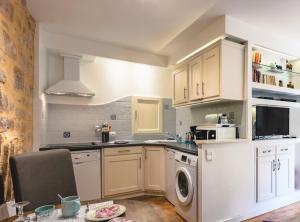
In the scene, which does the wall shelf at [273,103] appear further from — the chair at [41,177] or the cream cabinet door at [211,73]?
the chair at [41,177]

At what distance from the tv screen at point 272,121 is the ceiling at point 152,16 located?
114cm

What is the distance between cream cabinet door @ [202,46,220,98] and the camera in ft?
7.68

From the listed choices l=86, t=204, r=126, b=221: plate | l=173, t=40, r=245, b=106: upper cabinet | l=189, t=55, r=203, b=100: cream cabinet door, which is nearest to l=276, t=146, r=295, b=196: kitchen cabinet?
l=173, t=40, r=245, b=106: upper cabinet

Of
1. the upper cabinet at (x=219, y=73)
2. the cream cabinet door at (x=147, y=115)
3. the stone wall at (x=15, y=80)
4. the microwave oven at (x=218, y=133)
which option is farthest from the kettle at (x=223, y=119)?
the stone wall at (x=15, y=80)

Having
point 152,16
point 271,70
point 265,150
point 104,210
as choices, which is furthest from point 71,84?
point 271,70

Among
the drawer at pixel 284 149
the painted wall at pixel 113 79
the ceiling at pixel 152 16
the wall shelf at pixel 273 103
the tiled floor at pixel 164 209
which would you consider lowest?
the tiled floor at pixel 164 209

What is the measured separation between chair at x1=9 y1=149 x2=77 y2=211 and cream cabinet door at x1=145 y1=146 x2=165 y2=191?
1.86 metres

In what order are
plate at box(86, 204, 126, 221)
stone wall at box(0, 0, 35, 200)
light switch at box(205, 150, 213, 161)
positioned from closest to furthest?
plate at box(86, 204, 126, 221) < stone wall at box(0, 0, 35, 200) < light switch at box(205, 150, 213, 161)

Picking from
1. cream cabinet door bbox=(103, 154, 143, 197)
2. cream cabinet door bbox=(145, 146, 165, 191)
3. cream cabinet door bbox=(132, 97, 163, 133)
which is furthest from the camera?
cream cabinet door bbox=(132, 97, 163, 133)

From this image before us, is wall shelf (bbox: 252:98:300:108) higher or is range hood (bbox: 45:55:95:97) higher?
range hood (bbox: 45:55:95:97)

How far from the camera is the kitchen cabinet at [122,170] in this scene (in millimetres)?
2842

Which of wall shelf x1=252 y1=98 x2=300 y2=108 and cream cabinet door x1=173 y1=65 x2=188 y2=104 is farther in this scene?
cream cabinet door x1=173 y1=65 x2=188 y2=104

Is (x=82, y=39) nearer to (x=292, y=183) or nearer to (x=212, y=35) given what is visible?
(x=212, y=35)

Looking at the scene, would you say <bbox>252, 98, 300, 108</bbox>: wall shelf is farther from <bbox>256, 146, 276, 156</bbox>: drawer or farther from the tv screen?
<bbox>256, 146, 276, 156</bbox>: drawer
